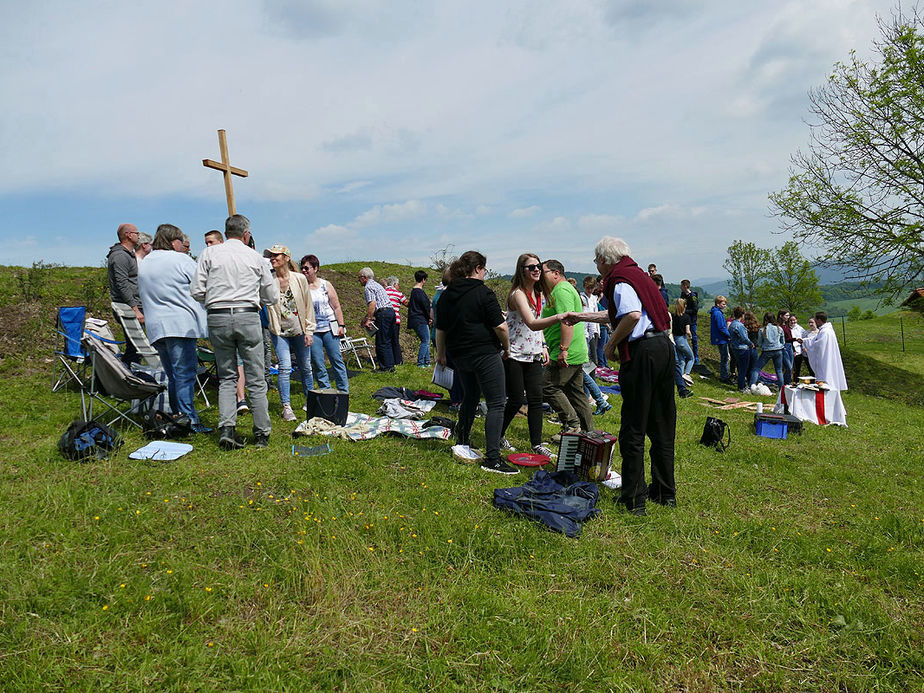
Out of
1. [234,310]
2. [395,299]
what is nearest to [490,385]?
[234,310]

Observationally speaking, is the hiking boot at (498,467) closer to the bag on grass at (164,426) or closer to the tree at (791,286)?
the bag on grass at (164,426)

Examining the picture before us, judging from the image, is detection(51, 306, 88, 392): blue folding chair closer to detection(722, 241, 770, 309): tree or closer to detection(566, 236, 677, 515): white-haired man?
detection(566, 236, 677, 515): white-haired man

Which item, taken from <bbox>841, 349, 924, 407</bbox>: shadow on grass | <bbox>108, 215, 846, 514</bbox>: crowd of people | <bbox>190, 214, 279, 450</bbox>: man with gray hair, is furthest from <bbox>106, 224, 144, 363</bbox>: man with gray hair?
<bbox>841, 349, 924, 407</bbox>: shadow on grass

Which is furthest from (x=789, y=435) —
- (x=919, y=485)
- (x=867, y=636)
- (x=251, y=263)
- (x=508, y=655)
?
(x=251, y=263)

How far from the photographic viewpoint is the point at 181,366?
5.47m

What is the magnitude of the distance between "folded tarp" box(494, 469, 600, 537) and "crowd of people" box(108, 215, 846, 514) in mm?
375

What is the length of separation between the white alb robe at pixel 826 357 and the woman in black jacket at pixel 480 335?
337 inches

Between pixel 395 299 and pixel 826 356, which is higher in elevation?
pixel 395 299

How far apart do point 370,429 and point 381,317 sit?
445cm

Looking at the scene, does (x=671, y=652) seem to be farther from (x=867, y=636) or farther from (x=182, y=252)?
(x=182, y=252)

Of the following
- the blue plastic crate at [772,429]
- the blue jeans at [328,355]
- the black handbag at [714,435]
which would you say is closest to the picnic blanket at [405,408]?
the blue jeans at [328,355]

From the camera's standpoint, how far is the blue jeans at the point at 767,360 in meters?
12.2

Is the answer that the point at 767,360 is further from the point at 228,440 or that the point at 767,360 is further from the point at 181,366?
the point at 181,366

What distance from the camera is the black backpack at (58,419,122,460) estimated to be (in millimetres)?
4527
